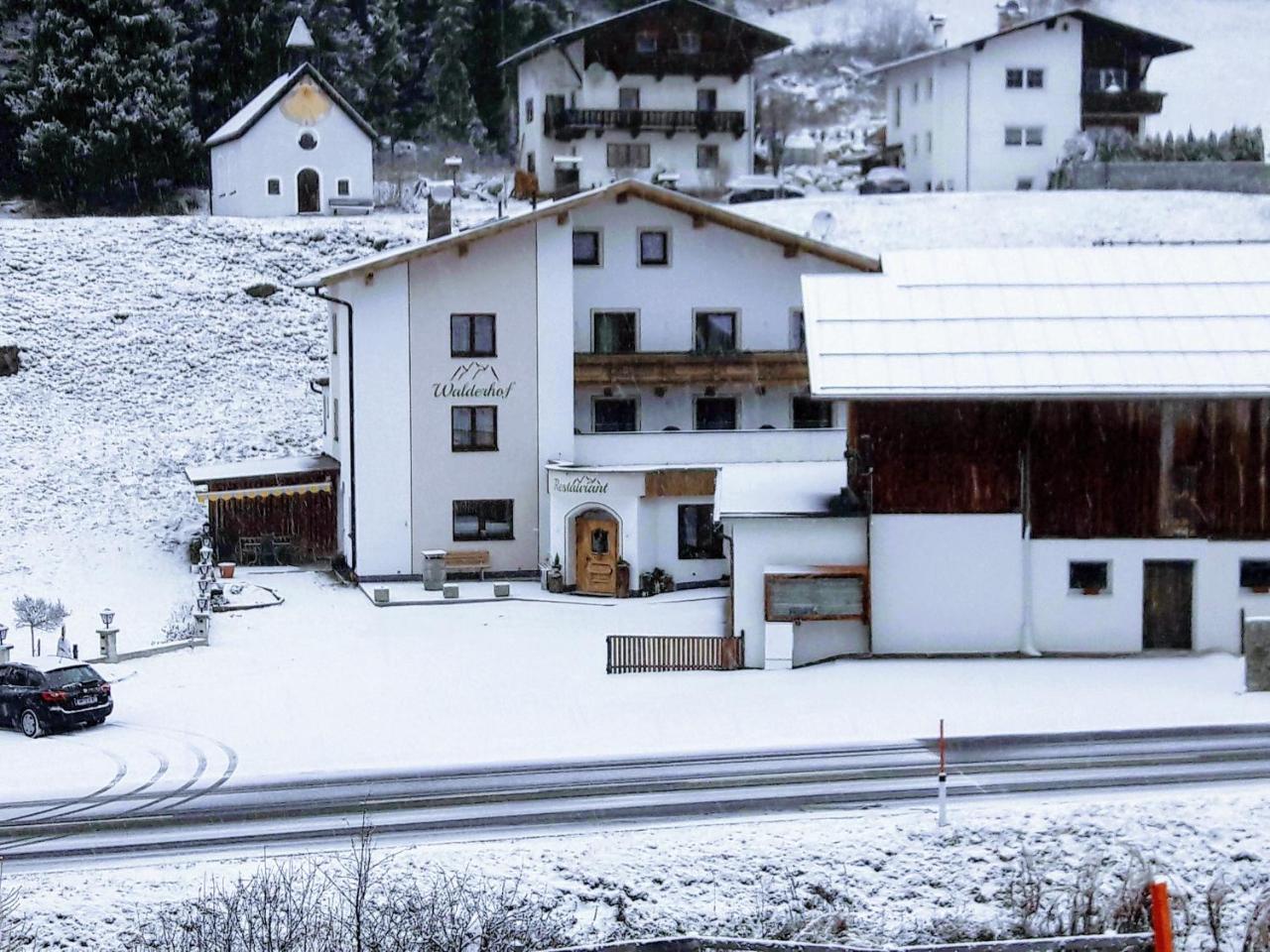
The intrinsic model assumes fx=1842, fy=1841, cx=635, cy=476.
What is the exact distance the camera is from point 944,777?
23750mm

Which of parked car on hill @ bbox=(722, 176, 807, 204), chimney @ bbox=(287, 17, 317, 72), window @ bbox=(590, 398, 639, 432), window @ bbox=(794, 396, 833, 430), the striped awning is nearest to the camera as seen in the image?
the striped awning

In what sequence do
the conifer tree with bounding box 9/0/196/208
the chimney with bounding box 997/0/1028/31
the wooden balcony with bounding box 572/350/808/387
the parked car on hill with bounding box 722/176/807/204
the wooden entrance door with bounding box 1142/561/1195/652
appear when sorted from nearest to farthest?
the wooden entrance door with bounding box 1142/561/1195/652, the wooden balcony with bounding box 572/350/808/387, the parked car on hill with bounding box 722/176/807/204, the conifer tree with bounding box 9/0/196/208, the chimney with bounding box 997/0/1028/31

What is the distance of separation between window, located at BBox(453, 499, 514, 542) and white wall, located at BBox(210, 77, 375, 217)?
1326 inches

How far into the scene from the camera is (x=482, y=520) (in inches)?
1823

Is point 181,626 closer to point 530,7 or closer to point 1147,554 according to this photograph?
point 1147,554

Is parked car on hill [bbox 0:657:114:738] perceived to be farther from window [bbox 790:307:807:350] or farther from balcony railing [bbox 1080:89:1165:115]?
balcony railing [bbox 1080:89:1165:115]

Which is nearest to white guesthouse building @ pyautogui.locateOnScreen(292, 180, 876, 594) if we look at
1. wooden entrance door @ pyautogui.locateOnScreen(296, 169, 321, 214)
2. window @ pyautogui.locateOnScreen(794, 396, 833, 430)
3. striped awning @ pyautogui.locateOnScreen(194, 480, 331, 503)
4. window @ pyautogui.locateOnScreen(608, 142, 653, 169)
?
window @ pyautogui.locateOnScreen(794, 396, 833, 430)

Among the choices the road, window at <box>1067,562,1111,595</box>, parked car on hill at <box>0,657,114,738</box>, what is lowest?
the road

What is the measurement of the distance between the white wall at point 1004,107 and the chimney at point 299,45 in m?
28.7

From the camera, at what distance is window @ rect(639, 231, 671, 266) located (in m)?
48.3

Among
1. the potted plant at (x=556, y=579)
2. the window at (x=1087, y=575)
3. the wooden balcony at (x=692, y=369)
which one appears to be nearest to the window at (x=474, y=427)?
the wooden balcony at (x=692, y=369)

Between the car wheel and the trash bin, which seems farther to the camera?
the trash bin

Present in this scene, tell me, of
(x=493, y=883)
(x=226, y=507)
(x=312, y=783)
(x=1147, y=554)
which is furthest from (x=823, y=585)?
(x=226, y=507)

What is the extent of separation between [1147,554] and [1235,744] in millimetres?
7333
